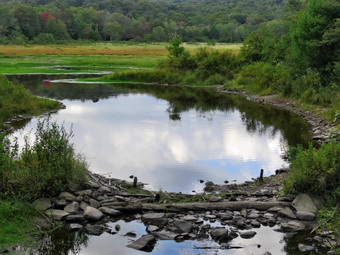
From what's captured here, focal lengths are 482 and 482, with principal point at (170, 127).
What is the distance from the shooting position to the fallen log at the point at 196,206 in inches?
533

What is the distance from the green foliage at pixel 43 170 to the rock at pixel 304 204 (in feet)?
20.5

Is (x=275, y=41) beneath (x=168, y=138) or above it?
above

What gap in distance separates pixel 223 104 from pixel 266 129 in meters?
10.2

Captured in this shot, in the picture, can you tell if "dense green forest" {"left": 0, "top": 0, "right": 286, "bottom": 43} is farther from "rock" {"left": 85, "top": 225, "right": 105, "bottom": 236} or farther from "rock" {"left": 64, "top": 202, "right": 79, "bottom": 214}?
"rock" {"left": 85, "top": 225, "right": 105, "bottom": 236}

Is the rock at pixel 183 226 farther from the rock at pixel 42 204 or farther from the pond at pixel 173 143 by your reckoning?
the rock at pixel 42 204

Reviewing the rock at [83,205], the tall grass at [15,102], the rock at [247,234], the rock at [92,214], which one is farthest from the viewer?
the tall grass at [15,102]

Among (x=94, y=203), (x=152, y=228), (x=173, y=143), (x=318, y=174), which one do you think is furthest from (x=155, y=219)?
(x=173, y=143)

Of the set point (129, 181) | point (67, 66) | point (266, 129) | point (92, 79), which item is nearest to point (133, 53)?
point (67, 66)

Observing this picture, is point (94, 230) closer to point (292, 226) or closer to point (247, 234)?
point (247, 234)

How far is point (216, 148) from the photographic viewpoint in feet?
74.9

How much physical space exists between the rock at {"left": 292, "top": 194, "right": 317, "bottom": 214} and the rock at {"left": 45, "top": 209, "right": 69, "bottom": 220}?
636 centimetres

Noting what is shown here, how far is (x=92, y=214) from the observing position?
12.9 meters

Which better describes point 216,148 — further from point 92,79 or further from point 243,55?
point 92,79

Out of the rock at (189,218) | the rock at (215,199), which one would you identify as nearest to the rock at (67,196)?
the rock at (189,218)
